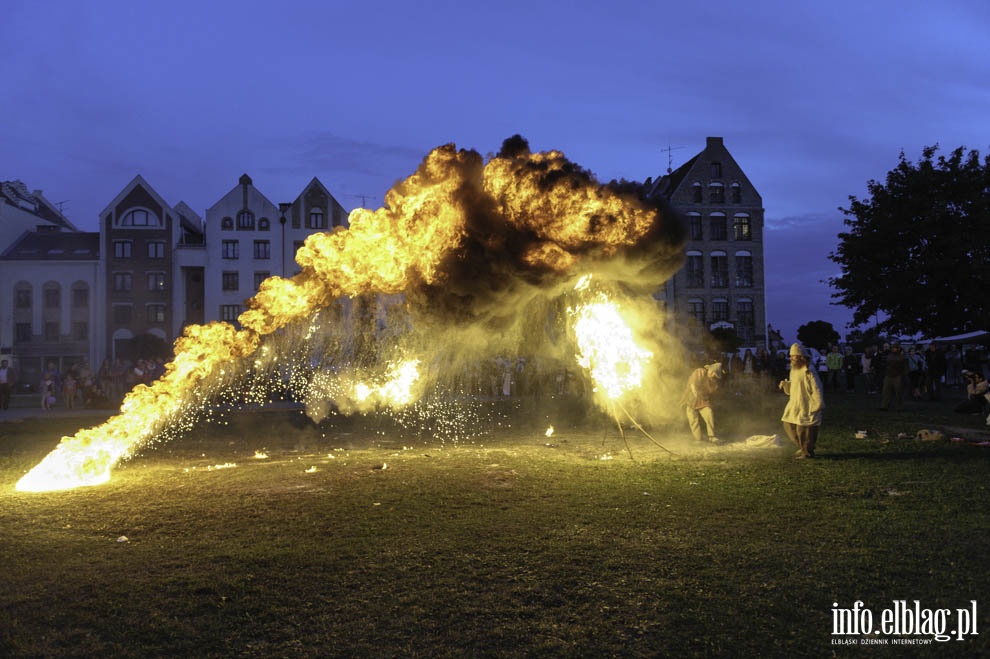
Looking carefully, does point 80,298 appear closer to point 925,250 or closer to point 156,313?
point 156,313

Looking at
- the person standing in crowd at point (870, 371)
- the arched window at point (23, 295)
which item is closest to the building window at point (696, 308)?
the person standing in crowd at point (870, 371)

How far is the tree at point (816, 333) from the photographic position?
8350 centimetres

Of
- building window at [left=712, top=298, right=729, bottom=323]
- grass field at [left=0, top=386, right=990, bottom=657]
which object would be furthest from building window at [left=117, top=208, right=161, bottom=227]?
building window at [left=712, top=298, right=729, bottom=323]

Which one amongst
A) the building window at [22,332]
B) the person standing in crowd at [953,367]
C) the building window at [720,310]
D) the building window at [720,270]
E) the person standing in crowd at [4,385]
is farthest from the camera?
the building window at [720,270]

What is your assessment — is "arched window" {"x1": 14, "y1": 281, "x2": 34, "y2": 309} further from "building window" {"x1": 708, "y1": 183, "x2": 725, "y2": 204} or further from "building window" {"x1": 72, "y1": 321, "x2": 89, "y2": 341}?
"building window" {"x1": 708, "y1": 183, "x2": 725, "y2": 204}

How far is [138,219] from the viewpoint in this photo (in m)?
49.4

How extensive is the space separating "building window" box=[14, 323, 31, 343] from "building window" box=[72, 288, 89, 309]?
3.41 metres

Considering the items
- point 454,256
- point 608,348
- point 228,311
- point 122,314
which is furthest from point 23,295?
point 608,348

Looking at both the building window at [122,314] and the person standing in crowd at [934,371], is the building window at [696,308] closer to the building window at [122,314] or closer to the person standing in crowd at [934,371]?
the person standing in crowd at [934,371]

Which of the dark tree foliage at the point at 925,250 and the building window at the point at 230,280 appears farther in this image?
the building window at the point at 230,280

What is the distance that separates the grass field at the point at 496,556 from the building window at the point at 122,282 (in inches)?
1673

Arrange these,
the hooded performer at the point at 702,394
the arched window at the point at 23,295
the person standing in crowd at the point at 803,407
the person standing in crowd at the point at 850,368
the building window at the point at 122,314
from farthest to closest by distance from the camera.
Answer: the building window at the point at 122,314 → the arched window at the point at 23,295 → the person standing in crowd at the point at 850,368 → the hooded performer at the point at 702,394 → the person standing in crowd at the point at 803,407

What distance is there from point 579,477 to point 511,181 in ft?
15.7

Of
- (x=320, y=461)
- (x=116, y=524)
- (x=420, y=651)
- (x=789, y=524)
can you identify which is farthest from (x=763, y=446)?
(x=116, y=524)
